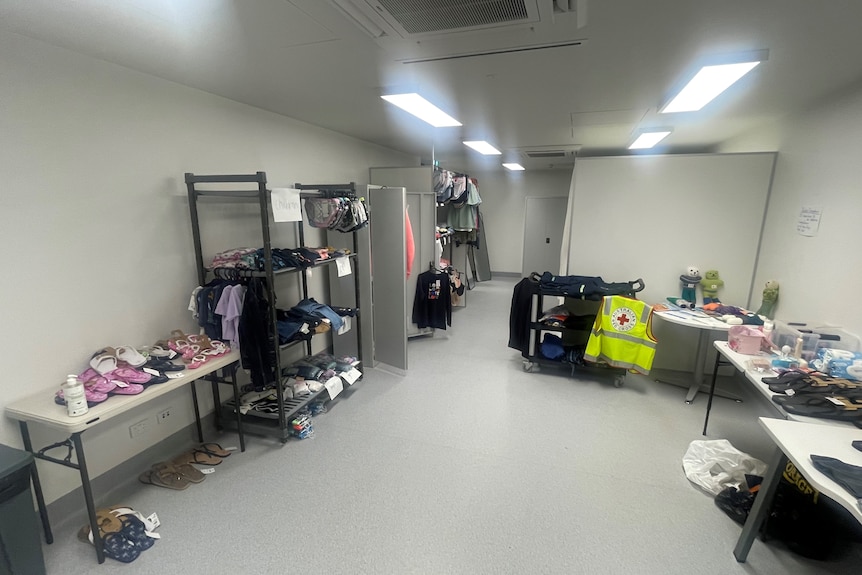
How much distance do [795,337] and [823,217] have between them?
948 millimetres

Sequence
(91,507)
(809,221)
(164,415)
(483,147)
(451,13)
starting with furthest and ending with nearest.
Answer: (483,147) < (809,221) < (164,415) < (91,507) < (451,13)

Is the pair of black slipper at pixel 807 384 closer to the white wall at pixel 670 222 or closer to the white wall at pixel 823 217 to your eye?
the white wall at pixel 823 217

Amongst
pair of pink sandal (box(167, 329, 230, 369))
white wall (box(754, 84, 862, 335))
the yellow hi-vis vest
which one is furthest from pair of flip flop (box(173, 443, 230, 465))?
white wall (box(754, 84, 862, 335))

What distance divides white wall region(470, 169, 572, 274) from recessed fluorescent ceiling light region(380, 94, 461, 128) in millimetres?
4963

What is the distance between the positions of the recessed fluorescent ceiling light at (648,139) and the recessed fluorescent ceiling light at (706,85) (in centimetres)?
99

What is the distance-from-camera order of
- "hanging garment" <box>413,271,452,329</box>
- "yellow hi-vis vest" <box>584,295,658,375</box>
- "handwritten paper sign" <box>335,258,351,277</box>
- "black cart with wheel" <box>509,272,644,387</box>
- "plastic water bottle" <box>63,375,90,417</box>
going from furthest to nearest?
"hanging garment" <box>413,271,452,329</box> → "black cart with wheel" <box>509,272,644,387</box> → "yellow hi-vis vest" <box>584,295,658,375</box> → "handwritten paper sign" <box>335,258,351,277</box> → "plastic water bottle" <box>63,375,90,417</box>

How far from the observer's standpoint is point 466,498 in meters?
2.21

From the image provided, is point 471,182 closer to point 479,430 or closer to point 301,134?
point 301,134

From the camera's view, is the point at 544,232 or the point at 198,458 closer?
the point at 198,458

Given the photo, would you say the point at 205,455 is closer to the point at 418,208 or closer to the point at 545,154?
the point at 418,208

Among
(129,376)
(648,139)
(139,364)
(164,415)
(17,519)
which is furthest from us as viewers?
(648,139)

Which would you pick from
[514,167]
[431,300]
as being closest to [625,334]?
[431,300]

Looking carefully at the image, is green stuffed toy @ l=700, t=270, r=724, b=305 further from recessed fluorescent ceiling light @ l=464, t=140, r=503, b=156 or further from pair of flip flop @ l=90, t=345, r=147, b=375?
pair of flip flop @ l=90, t=345, r=147, b=375

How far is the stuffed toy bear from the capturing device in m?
3.63
